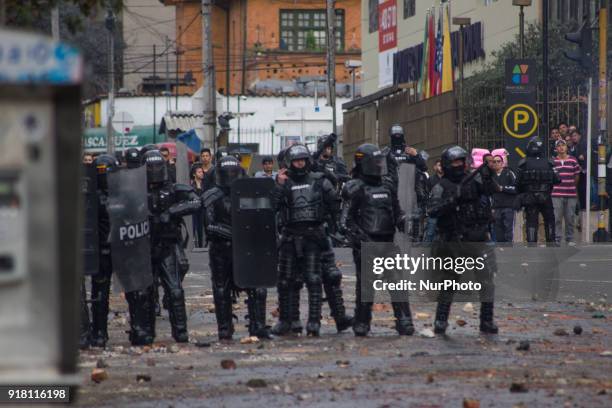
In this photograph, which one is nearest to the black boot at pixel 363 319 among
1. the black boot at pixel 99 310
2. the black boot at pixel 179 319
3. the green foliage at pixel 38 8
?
the black boot at pixel 179 319

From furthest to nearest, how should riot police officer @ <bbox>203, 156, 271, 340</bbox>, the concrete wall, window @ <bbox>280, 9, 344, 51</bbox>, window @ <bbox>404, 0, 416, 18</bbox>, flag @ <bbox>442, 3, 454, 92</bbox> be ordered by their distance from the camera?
window @ <bbox>280, 9, 344, 51</bbox>
window @ <bbox>404, 0, 416, 18</bbox>
the concrete wall
flag @ <bbox>442, 3, 454, 92</bbox>
riot police officer @ <bbox>203, 156, 271, 340</bbox>

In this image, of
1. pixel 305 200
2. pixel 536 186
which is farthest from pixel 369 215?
pixel 536 186

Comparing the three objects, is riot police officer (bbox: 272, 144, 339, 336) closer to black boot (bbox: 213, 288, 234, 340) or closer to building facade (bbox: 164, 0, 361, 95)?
black boot (bbox: 213, 288, 234, 340)

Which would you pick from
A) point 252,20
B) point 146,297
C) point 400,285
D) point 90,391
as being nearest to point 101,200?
point 146,297

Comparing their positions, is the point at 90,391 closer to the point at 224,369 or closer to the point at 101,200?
the point at 224,369

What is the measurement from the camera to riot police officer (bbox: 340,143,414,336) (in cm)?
1391

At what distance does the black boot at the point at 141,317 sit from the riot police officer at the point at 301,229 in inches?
52.0

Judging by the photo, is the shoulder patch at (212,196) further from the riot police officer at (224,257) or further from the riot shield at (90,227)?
the riot shield at (90,227)

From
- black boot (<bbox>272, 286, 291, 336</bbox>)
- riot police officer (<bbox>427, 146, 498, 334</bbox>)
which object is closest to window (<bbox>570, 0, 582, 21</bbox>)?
riot police officer (<bbox>427, 146, 498, 334</bbox>)

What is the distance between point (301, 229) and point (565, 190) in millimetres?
11526

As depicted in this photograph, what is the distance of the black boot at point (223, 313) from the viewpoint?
45.3 feet

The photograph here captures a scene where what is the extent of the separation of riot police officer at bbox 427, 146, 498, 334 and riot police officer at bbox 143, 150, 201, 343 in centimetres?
213

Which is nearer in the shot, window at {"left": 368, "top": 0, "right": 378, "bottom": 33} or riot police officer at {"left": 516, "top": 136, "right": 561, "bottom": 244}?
riot police officer at {"left": 516, "top": 136, "right": 561, "bottom": 244}

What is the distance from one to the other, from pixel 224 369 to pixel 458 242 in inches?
136
